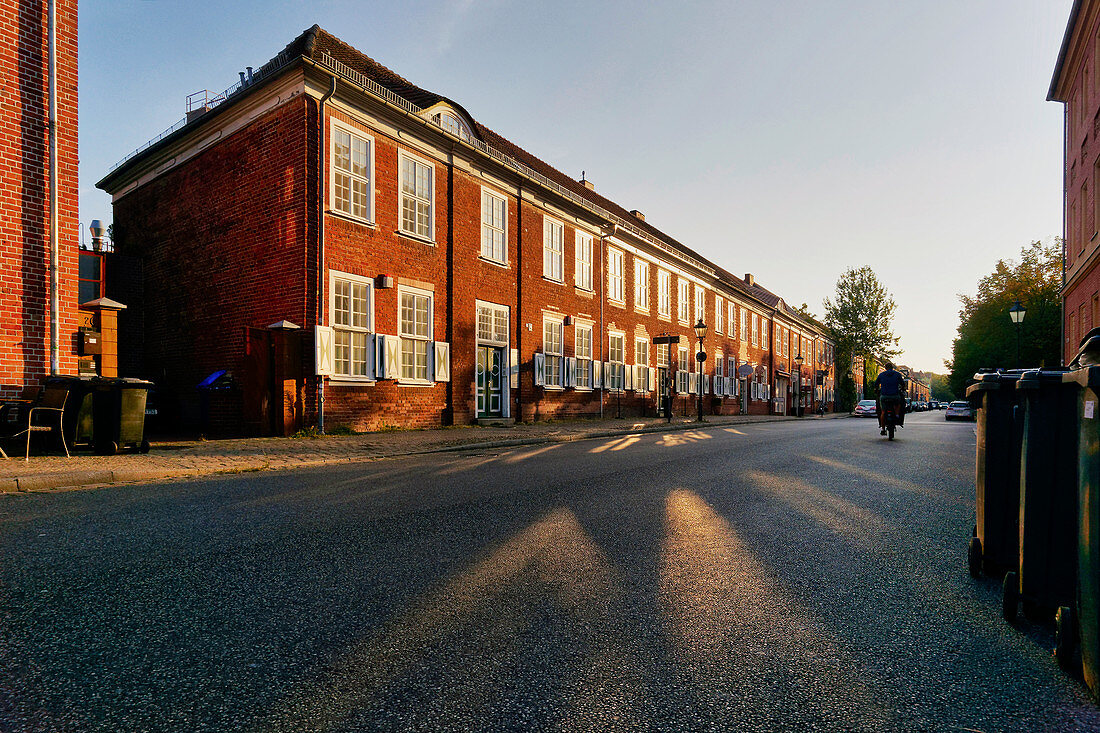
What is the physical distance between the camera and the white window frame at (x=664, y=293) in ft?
98.4

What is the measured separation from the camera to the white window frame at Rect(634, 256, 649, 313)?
27.9 m

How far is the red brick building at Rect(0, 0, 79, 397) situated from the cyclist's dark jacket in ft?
Answer: 55.1

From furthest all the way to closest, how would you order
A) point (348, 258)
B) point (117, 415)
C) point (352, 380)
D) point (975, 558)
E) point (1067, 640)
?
1. point (348, 258)
2. point (352, 380)
3. point (117, 415)
4. point (975, 558)
5. point (1067, 640)

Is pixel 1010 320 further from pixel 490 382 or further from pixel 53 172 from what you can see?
pixel 53 172

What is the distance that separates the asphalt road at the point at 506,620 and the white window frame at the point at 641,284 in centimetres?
2244

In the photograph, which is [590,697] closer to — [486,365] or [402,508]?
[402,508]

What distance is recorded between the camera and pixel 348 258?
47.4ft

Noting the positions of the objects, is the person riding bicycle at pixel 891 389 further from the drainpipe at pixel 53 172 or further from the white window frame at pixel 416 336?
the drainpipe at pixel 53 172

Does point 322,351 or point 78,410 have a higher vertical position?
point 322,351

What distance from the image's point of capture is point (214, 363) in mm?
15312

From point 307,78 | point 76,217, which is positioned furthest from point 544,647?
point 307,78

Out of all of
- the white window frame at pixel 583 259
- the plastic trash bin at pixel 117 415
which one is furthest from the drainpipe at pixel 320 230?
the white window frame at pixel 583 259

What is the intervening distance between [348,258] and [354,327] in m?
1.61

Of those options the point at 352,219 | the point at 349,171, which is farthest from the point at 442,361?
the point at 349,171
